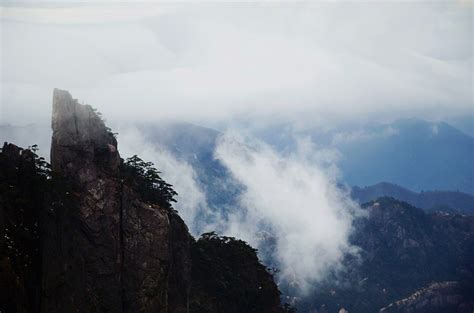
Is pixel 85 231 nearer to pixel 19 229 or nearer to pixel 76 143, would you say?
pixel 19 229

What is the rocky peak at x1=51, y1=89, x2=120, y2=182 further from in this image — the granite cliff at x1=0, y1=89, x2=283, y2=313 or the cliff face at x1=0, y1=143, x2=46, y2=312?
the cliff face at x1=0, y1=143, x2=46, y2=312

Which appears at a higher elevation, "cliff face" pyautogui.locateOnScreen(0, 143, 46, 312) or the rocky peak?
the rocky peak

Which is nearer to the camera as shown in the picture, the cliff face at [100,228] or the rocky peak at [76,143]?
the cliff face at [100,228]

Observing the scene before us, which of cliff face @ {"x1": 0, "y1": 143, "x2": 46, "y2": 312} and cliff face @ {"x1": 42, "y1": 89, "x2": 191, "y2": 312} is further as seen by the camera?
cliff face @ {"x1": 42, "y1": 89, "x2": 191, "y2": 312}

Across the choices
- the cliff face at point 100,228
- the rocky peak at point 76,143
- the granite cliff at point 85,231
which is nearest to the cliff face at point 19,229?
the granite cliff at point 85,231

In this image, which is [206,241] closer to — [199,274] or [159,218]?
[199,274]

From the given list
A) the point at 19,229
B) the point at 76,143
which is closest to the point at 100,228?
the point at 19,229

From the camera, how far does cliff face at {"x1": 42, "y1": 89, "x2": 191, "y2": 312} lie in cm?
7288

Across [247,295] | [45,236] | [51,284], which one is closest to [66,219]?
[45,236]

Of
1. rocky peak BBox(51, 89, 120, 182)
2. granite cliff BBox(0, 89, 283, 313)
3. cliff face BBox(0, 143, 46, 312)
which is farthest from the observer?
rocky peak BBox(51, 89, 120, 182)

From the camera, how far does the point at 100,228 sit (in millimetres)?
77750

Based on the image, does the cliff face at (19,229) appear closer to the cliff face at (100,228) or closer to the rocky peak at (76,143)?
the cliff face at (100,228)

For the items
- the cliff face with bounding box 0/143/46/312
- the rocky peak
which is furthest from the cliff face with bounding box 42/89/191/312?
the cliff face with bounding box 0/143/46/312

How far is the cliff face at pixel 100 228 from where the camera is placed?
7288 cm
